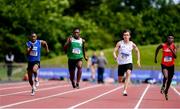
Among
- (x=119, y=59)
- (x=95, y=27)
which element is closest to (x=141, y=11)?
(x=95, y=27)

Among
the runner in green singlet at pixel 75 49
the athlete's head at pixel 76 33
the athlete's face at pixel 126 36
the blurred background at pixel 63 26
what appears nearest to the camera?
the athlete's face at pixel 126 36

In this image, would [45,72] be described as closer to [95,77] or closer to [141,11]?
[95,77]

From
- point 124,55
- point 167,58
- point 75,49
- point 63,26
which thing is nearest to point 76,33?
point 75,49

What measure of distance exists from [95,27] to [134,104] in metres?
55.9

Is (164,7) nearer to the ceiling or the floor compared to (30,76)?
nearer to the ceiling

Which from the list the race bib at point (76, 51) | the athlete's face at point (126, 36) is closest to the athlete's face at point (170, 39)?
the athlete's face at point (126, 36)

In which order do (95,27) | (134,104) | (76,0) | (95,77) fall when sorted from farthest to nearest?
(76,0) < (95,27) < (95,77) < (134,104)

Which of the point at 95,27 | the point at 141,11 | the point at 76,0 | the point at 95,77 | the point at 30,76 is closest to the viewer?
the point at 30,76

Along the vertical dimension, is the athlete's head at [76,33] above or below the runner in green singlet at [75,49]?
above

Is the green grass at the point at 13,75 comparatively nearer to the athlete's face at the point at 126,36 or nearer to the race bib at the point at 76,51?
the race bib at the point at 76,51

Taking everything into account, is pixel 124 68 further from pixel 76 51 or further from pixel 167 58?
pixel 76 51

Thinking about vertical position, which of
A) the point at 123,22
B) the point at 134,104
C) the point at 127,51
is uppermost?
the point at 123,22

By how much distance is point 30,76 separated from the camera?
61.9 feet

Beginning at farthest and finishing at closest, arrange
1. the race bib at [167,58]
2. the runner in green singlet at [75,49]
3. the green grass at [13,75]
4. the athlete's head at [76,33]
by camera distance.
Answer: the green grass at [13,75] → the runner in green singlet at [75,49] → the athlete's head at [76,33] → the race bib at [167,58]
